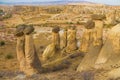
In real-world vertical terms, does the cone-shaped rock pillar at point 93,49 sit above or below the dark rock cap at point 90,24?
below

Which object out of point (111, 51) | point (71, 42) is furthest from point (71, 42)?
point (111, 51)

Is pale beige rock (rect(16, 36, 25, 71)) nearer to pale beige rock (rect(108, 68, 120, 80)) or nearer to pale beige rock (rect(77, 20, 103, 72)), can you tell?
pale beige rock (rect(77, 20, 103, 72))

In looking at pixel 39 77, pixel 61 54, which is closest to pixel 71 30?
pixel 61 54

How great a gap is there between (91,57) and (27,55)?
2994 millimetres

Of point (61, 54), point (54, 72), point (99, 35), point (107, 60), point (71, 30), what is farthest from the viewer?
point (71, 30)

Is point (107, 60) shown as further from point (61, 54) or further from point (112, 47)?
→ point (61, 54)

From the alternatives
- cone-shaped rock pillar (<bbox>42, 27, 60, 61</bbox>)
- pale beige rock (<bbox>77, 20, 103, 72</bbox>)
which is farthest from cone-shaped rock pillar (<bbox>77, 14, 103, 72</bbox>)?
cone-shaped rock pillar (<bbox>42, 27, 60, 61</bbox>)

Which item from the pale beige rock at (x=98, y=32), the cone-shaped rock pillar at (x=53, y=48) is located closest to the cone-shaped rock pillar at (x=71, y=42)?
the cone-shaped rock pillar at (x=53, y=48)

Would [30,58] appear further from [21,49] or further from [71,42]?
[71,42]

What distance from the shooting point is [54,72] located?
653 inches

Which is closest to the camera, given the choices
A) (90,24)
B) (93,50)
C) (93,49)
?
(93,50)

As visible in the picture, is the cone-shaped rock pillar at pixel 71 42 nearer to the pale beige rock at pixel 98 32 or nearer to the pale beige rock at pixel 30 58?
the pale beige rock at pixel 98 32

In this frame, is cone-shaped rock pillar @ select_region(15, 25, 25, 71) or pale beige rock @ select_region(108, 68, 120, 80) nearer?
pale beige rock @ select_region(108, 68, 120, 80)

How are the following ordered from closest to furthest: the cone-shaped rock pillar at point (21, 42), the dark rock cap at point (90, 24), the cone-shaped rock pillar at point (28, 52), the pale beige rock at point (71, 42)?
1. the cone-shaped rock pillar at point (28, 52)
2. the cone-shaped rock pillar at point (21, 42)
3. the dark rock cap at point (90, 24)
4. the pale beige rock at point (71, 42)
